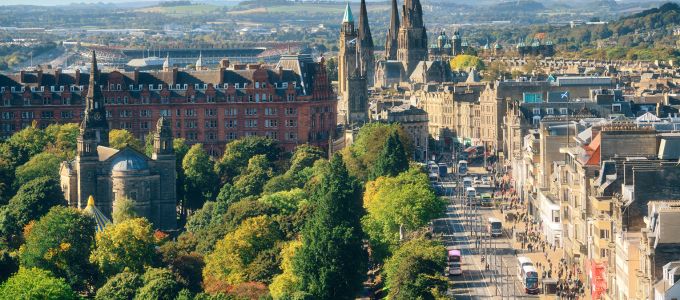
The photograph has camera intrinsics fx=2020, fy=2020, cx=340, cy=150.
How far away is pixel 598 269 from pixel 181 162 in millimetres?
58347

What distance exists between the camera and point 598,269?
97125 millimetres

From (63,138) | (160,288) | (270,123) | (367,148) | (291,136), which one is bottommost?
(160,288)

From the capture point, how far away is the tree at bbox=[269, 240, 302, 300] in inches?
3796

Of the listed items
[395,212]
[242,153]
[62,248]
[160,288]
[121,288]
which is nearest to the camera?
[160,288]

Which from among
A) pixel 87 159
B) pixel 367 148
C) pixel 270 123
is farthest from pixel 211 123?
pixel 87 159

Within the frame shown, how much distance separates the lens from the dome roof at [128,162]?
133 metres

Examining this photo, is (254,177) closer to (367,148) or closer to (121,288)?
(367,148)

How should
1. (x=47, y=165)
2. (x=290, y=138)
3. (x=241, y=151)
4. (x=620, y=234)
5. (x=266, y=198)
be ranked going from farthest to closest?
(x=290, y=138)
(x=241, y=151)
(x=47, y=165)
(x=266, y=198)
(x=620, y=234)

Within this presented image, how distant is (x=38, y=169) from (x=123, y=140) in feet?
56.2

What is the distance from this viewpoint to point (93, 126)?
136 m

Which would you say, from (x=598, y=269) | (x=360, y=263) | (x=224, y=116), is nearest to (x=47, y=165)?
(x=224, y=116)

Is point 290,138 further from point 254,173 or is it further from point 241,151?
point 254,173

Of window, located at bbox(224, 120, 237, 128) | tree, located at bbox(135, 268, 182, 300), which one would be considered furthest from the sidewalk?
window, located at bbox(224, 120, 237, 128)

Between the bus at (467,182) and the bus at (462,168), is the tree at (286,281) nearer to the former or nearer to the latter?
the bus at (467,182)
